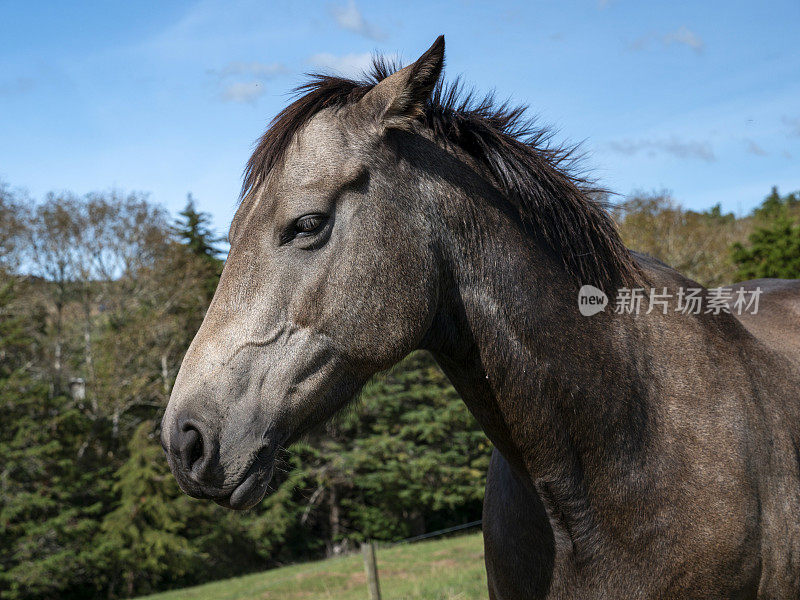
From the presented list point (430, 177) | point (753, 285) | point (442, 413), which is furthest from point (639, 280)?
point (442, 413)

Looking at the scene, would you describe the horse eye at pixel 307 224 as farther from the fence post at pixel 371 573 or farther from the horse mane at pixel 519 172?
the fence post at pixel 371 573

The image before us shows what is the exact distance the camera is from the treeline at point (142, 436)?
19.7m

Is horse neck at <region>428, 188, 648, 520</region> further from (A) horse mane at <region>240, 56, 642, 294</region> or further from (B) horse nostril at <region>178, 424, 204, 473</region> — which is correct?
(B) horse nostril at <region>178, 424, 204, 473</region>

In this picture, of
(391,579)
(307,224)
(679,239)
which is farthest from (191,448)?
(679,239)

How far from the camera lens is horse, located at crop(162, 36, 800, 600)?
2.04m

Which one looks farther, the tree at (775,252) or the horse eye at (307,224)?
the tree at (775,252)

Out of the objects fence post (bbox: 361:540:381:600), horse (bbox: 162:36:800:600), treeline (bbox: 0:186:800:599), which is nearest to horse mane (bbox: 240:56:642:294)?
horse (bbox: 162:36:800:600)

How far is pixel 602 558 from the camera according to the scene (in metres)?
2.26

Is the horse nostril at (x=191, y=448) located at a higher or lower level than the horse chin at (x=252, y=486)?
higher

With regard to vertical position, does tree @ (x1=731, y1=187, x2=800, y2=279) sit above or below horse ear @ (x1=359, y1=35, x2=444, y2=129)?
above

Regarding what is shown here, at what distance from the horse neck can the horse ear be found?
0.42 metres

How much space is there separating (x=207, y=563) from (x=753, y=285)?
23321 millimetres

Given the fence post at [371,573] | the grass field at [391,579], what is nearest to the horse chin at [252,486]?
the fence post at [371,573]

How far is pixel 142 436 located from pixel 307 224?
70.8 ft
